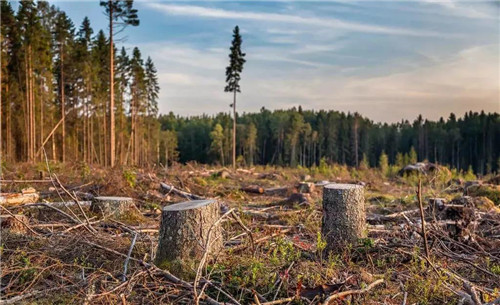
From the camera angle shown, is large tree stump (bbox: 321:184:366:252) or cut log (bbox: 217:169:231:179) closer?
large tree stump (bbox: 321:184:366:252)

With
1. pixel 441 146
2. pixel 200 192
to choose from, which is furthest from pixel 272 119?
pixel 200 192

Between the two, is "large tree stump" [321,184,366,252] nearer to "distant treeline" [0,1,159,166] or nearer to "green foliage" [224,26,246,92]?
"distant treeline" [0,1,159,166]

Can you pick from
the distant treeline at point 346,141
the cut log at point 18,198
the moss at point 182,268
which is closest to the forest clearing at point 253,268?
the moss at point 182,268

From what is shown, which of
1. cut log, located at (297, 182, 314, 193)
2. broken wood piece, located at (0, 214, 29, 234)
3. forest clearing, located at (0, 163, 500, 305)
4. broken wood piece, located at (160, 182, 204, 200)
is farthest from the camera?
cut log, located at (297, 182, 314, 193)

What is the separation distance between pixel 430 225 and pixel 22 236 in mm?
6173

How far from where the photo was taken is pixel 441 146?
282ft

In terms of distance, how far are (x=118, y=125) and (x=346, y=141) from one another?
54.0 metres

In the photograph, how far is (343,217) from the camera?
5.82 m

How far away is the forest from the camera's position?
3078cm

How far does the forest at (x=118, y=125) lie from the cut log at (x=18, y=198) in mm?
1740

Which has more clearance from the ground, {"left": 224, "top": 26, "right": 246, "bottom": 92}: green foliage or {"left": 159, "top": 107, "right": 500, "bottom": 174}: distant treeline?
{"left": 224, "top": 26, "right": 246, "bottom": 92}: green foliage

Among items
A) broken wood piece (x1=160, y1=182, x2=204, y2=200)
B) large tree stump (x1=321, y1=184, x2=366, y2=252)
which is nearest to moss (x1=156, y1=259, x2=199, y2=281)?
large tree stump (x1=321, y1=184, x2=366, y2=252)

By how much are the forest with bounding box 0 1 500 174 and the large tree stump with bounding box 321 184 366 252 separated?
15.1 ft

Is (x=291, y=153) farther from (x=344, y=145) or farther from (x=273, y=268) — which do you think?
(x=273, y=268)
